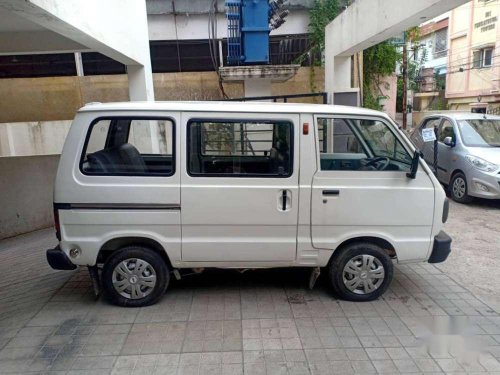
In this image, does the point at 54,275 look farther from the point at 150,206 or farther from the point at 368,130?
the point at 368,130

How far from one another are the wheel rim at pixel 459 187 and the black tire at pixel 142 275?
611cm

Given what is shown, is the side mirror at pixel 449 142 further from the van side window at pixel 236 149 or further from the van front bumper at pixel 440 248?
the van side window at pixel 236 149

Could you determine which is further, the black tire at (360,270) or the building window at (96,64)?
the building window at (96,64)

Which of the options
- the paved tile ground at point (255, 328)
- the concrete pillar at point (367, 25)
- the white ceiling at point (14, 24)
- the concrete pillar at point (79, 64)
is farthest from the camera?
the concrete pillar at point (79, 64)

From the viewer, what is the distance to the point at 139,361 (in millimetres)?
2934

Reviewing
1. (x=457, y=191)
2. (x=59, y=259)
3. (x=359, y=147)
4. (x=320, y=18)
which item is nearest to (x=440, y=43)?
(x=320, y=18)

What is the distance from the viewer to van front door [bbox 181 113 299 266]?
3482 mm

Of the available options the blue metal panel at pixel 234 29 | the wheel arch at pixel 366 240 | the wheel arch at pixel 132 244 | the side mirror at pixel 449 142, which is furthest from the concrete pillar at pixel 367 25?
the wheel arch at pixel 132 244

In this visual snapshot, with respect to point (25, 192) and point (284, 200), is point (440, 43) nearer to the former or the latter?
point (25, 192)

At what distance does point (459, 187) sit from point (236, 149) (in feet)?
18.6

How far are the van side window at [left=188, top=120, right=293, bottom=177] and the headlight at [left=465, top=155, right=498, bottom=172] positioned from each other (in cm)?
514

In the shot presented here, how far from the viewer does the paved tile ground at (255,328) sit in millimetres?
2893

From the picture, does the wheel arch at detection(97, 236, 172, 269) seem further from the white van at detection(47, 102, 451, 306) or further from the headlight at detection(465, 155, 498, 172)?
the headlight at detection(465, 155, 498, 172)

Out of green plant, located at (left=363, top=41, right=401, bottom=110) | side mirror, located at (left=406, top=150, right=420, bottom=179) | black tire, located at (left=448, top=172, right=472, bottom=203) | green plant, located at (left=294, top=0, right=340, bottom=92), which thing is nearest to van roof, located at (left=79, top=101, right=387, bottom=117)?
side mirror, located at (left=406, top=150, right=420, bottom=179)
